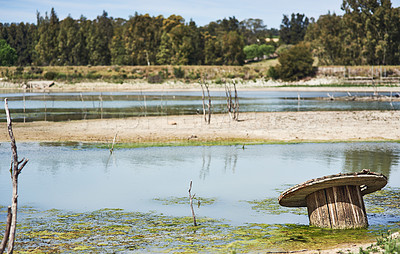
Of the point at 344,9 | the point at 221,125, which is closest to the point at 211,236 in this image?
the point at 221,125

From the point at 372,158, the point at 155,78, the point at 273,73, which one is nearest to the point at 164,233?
the point at 372,158

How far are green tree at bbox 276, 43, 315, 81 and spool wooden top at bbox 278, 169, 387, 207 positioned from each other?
77690 millimetres

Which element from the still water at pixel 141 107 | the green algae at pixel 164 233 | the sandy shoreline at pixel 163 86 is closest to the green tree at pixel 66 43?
the sandy shoreline at pixel 163 86

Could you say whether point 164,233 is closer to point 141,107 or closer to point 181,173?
point 181,173

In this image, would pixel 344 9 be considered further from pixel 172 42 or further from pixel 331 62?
pixel 172 42

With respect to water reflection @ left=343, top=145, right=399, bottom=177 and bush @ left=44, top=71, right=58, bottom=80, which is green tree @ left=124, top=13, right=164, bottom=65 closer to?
bush @ left=44, top=71, right=58, bottom=80

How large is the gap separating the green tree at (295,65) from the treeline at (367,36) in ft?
34.5

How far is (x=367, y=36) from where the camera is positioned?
8994cm

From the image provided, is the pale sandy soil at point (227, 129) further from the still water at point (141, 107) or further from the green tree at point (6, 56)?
the green tree at point (6, 56)

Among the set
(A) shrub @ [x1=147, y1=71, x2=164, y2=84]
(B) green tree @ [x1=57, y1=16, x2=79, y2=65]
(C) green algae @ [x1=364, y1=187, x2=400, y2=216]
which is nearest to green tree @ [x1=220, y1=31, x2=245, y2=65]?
(A) shrub @ [x1=147, y1=71, x2=164, y2=84]

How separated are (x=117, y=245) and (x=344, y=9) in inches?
3681

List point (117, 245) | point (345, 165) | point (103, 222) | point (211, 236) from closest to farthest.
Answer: point (117, 245), point (211, 236), point (103, 222), point (345, 165)

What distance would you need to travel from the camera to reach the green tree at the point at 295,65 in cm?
8588

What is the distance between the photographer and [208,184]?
587 inches
